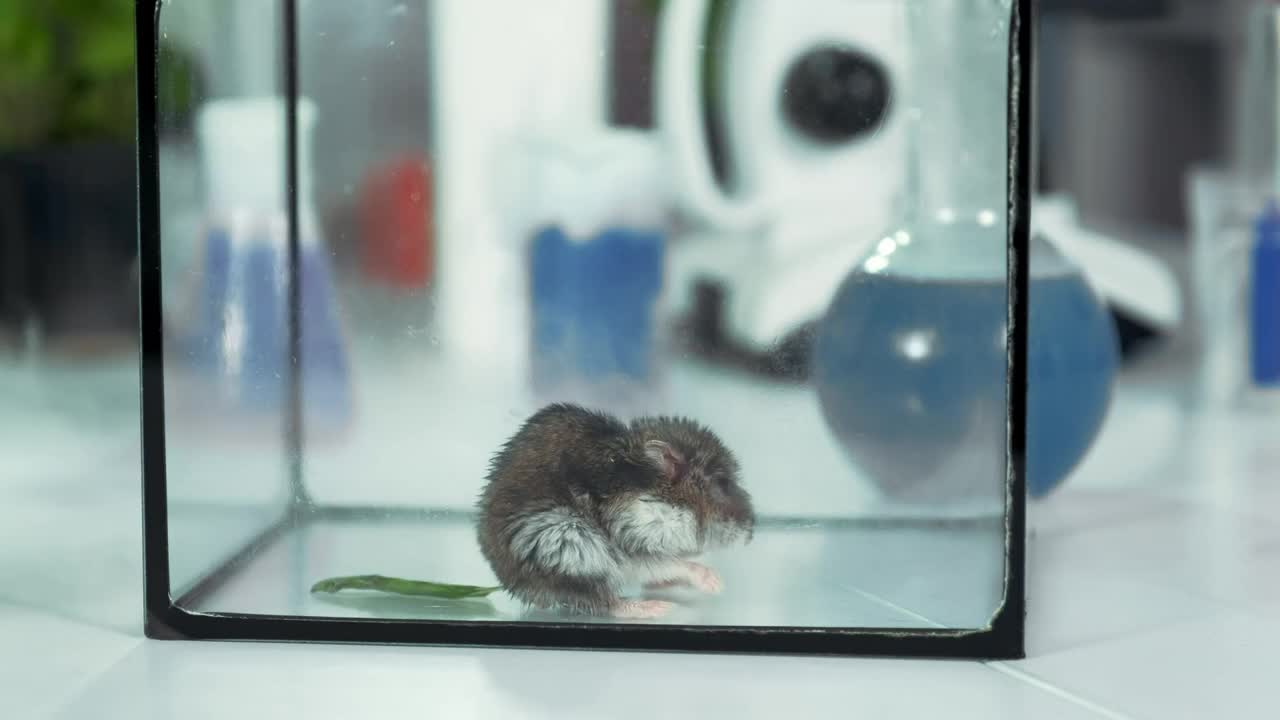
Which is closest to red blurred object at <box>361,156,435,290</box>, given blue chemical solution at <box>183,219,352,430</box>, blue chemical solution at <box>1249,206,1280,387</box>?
blue chemical solution at <box>183,219,352,430</box>

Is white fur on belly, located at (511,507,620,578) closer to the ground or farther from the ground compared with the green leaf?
farther from the ground

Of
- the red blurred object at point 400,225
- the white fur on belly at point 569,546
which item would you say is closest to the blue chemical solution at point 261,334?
the red blurred object at point 400,225

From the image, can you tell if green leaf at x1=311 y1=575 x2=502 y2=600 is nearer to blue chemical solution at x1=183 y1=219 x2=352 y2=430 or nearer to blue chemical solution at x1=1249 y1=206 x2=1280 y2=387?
blue chemical solution at x1=183 y1=219 x2=352 y2=430

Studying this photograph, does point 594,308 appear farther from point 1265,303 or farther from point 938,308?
point 1265,303

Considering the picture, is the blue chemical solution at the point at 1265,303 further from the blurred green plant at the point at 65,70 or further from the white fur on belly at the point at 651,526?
the blurred green plant at the point at 65,70

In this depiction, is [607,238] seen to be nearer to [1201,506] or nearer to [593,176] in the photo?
[593,176]

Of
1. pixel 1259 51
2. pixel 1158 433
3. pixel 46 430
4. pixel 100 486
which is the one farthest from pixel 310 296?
pixel 1259 51
